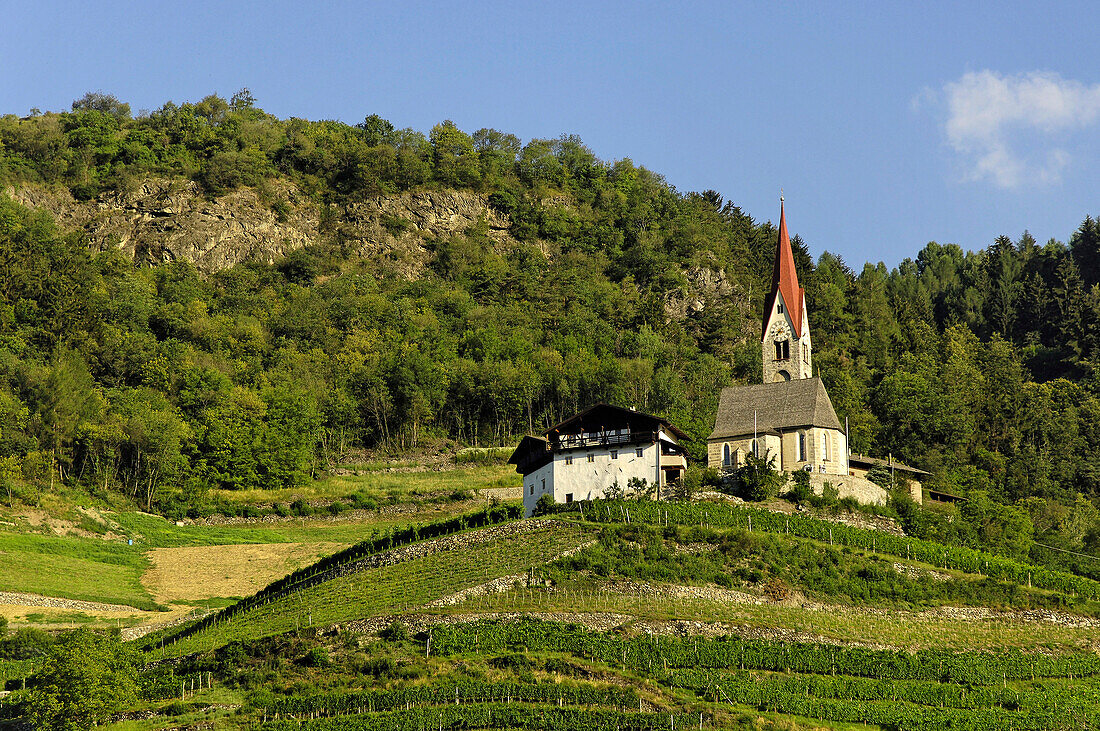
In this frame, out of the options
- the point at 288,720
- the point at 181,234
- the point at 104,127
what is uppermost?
the point at 104,127

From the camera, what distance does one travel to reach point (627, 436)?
69.1 metres

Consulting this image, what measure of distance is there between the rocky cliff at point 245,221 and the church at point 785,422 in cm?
7080

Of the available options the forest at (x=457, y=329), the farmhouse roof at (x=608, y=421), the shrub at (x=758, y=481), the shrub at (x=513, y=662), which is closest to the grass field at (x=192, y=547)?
the forest at (x=457, y=329)

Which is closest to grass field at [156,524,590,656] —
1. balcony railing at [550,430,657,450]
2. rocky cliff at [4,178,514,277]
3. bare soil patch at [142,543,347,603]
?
balcony railing at [550,430,657,450]

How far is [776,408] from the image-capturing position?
241 ft

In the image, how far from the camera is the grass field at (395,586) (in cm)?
5319

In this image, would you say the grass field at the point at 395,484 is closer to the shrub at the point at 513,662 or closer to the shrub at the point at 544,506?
the shrub at the point at 544,506

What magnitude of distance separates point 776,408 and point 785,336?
8339 millimetres

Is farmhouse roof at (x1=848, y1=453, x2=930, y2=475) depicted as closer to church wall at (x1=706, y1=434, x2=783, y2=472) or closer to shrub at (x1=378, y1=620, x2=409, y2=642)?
church wall at (x1=706, y1=434, x2=783, y2=472)

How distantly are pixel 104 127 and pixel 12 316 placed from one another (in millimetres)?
55720

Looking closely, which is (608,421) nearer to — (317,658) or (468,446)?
(317,658)

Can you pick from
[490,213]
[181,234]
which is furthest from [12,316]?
[490,213]

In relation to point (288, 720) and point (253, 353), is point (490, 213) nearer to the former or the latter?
point (253, 353)

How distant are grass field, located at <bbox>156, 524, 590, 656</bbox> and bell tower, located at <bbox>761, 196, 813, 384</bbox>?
82.1 ft
